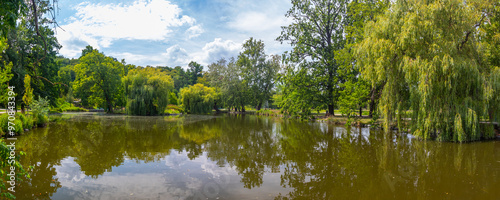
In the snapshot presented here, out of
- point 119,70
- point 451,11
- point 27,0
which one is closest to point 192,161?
point 27,0

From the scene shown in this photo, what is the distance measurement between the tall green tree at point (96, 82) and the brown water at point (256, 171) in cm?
2593

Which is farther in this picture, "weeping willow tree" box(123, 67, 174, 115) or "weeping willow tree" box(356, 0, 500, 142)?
"weeping willow tree" box(123, 67, 174, 115)

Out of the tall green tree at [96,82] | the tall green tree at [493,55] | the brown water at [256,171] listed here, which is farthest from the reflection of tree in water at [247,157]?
the tall green tree at [96,82]

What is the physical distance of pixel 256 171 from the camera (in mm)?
6691

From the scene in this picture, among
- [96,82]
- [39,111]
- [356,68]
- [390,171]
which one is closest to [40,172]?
[390,171]

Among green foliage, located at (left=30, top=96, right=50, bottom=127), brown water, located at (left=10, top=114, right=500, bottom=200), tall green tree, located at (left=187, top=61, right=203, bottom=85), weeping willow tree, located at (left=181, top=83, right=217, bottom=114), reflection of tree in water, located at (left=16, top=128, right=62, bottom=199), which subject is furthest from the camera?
tall green tree, located at (left=187, top=61, right=203, bottom=85)

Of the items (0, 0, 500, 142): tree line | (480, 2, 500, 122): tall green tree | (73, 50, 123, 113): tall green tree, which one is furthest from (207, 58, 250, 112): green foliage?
(480, 2, 500, 122): tall green tree

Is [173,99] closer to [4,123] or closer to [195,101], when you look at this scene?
[195,101]

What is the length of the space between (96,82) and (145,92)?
10.7m

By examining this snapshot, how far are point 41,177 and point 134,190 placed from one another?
2539 mm

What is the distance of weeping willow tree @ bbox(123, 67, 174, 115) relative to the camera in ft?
93.7

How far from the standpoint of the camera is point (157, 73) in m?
33.5

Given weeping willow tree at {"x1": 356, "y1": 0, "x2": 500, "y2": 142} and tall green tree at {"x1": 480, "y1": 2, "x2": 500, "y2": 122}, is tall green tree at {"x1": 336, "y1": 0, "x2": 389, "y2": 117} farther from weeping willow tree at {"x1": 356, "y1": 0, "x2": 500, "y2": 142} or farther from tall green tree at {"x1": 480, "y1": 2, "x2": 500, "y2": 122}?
tall green tree at {"x1": 480, "y1": 2, "x2": 500, "y2": 122}

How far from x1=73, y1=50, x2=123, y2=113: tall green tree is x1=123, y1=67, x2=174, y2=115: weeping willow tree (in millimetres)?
6345
